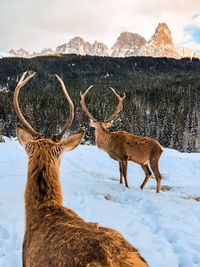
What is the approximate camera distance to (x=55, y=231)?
1.88m

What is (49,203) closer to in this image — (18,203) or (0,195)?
(18,203)

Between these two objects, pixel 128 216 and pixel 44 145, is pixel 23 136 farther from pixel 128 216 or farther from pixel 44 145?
pixel 128 216

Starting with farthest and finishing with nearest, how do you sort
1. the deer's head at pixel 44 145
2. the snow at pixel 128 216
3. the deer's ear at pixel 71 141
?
1. the snow at pixel 128 216
2. the deer's ear at pixel 71 141
3. the deer's head at pixel 44 145

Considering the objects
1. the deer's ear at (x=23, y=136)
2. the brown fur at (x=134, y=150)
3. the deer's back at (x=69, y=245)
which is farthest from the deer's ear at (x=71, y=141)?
the brown fur at (x=134, y=150)

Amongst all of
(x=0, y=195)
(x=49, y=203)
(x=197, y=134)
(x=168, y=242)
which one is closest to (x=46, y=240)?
(x=49, y=203)

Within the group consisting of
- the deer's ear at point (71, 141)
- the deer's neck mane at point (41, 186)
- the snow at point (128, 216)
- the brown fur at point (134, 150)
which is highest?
the deer's ear at point (71, 141)

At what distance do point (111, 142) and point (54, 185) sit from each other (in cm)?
538

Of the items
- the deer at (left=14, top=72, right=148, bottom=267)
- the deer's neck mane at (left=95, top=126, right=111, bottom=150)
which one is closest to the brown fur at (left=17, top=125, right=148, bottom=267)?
the deer at (left=14, top=72, right=148, bottom=267)

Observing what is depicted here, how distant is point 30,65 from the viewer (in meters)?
174

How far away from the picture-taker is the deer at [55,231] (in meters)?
1.48

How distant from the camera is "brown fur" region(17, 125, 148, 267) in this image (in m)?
1.48

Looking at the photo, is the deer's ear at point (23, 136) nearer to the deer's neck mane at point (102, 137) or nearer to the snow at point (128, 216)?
the snow at point (128, 216)

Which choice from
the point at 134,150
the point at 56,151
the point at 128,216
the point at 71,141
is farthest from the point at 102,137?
the point at 56,151

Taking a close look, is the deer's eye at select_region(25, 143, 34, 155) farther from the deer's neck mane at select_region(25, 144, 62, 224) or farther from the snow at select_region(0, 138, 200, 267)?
the snow at select_region(0, 138, 200, 267)
